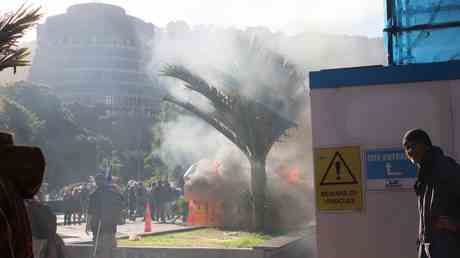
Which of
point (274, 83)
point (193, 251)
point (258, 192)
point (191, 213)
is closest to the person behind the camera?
point (193, 251)

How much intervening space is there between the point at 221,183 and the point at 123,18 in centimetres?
11533

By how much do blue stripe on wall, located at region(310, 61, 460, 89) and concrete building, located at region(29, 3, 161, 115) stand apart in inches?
3940

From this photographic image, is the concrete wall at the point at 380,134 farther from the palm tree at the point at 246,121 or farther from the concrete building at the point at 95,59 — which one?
the concrete building at the point at 95,59

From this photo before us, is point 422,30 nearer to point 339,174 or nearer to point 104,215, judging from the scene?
point 339,174

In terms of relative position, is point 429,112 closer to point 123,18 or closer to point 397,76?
point 397,76

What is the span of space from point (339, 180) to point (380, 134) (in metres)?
0.46

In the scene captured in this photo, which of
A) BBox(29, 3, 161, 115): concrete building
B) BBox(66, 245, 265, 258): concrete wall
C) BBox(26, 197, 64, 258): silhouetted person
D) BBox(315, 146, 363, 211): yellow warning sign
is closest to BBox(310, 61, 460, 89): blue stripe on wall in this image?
BBox(315, 146, 363, 211): yellow warning sign

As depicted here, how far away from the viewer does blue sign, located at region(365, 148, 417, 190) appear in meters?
5.10

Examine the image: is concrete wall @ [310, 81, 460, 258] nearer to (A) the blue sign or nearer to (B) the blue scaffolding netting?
(A) the blue sign

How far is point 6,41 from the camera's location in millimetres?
3215

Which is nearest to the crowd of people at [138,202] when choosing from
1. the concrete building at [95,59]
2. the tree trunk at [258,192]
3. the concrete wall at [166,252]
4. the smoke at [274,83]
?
the smoke at [274,83]

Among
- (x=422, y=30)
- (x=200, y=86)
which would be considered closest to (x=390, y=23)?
(x=422, y=30)

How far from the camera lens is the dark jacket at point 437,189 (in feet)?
12.3

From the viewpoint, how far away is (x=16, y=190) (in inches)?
77.4
